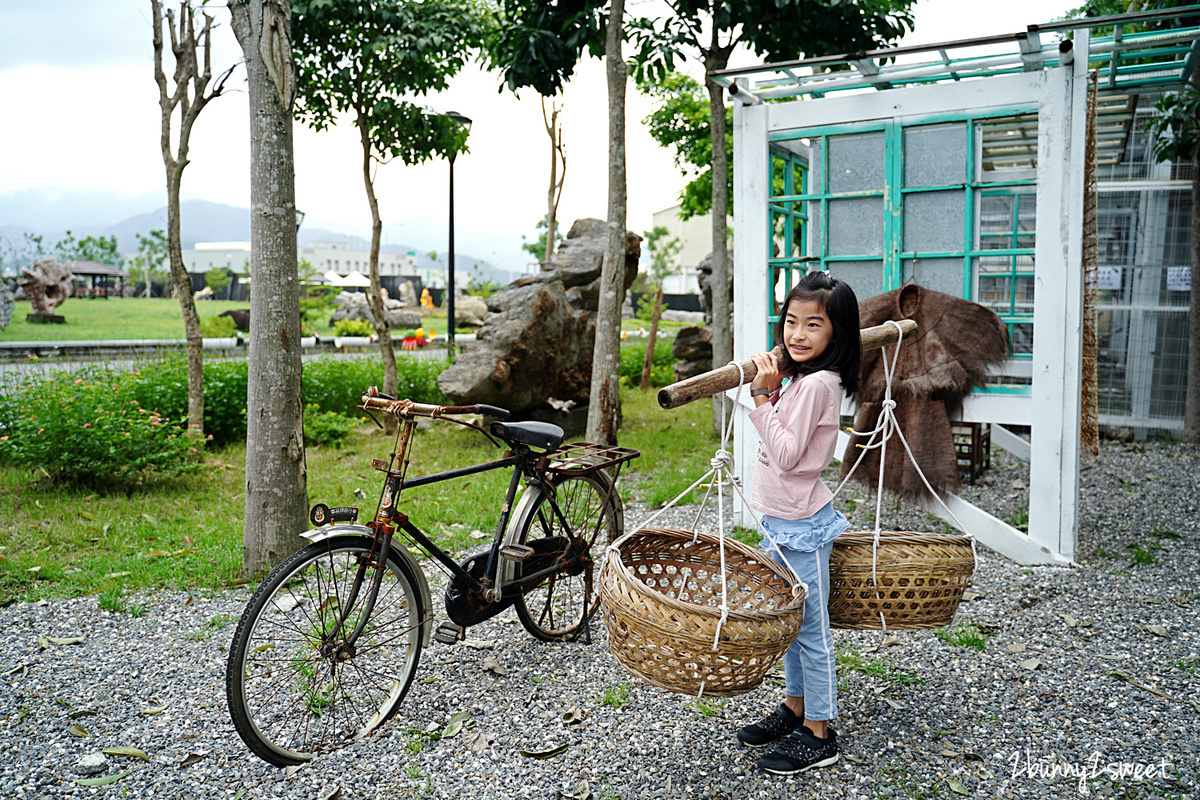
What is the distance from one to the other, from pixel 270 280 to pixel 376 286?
16.7ft

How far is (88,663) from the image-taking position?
3.67 metres

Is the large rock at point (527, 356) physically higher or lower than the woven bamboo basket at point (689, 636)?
higher

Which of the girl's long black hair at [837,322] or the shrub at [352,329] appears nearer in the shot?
the girl's long black hair at [837,322]

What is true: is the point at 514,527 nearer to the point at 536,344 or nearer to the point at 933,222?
the point at 933,222

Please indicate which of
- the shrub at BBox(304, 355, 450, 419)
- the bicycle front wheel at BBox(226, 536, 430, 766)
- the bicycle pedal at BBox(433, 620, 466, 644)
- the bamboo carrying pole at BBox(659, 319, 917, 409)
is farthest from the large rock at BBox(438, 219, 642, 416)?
the bamboo carrying pole at BBox(659, 319, 917, 409)

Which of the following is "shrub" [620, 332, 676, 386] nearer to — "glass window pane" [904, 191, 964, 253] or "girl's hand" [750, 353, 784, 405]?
"glass window pane" [904, 191, 964, 253]

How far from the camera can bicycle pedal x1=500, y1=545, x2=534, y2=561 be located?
333 centimetres

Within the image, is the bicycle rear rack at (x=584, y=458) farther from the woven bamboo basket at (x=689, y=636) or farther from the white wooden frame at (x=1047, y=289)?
the white wooden frame at (x=1047, y=289)

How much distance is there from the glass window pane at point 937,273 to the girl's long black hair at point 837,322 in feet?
9.46

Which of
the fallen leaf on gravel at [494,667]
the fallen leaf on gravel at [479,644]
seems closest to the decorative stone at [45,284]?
the fallen leaf on gravel at [479,644]

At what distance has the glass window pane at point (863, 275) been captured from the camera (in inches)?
213

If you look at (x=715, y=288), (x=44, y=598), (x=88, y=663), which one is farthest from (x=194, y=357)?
(x=715, y=288)

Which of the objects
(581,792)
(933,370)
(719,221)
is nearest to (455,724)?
(581,792)

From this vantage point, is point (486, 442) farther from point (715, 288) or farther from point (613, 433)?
point (715, 288)
